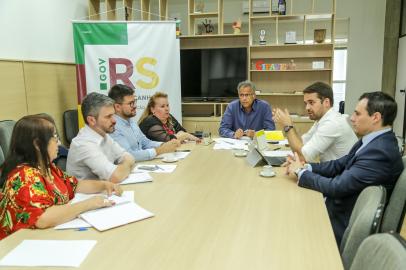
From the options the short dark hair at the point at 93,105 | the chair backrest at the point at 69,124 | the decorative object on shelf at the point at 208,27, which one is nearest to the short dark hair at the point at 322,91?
the short dark hair at the point at 93,105

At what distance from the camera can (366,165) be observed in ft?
6.01

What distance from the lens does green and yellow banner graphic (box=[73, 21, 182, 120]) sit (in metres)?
4.65

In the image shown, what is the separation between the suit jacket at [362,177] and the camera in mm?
1821

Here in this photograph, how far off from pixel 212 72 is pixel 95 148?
148 inches

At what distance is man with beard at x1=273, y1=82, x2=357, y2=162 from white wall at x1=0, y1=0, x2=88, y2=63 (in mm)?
3049

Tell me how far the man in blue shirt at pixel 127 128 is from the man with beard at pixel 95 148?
0.34 metres

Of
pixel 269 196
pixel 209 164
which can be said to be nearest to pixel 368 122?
pixel 269 196

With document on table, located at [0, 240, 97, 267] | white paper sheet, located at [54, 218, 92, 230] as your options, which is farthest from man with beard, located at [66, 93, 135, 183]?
document on table, located at [0, 240, 97, 267]

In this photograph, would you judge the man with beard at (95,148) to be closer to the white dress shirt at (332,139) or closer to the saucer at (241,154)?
the saucer at (241,154)

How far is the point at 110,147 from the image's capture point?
245 cm

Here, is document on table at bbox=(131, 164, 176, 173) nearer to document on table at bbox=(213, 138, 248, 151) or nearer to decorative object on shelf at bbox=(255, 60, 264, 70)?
document on table at bbox=(213, 138, 248, 151)

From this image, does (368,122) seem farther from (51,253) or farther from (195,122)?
(195,122)

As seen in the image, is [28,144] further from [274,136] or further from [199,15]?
[199,15]

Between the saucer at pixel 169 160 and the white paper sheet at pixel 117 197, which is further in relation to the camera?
the saucer at pixel 169 160
